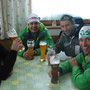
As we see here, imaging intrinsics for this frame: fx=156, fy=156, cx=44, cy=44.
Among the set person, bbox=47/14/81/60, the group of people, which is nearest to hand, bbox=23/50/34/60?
the group of people

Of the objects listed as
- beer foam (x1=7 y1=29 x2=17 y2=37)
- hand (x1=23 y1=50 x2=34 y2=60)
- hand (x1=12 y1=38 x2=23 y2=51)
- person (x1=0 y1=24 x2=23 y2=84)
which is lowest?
hand (x1=23 y1=50 x2=34 y2=60)

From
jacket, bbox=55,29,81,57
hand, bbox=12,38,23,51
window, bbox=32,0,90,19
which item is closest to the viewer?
hand, bbox=12,38,23,51

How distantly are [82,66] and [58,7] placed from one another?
6.25 ft

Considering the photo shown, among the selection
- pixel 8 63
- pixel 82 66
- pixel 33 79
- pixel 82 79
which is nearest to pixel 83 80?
pixel 82 79

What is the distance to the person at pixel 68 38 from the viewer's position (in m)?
1.77

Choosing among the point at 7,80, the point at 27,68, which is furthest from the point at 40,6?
the point at 7,80

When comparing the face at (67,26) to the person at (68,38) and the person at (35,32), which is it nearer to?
the person at (68,38)

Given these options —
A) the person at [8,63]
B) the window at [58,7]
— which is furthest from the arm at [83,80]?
the window at [58,7]

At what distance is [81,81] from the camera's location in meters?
1.02

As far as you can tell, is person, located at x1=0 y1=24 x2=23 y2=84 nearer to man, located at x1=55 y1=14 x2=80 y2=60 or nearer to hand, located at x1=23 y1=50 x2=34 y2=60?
hand, located at x1=23 y1=50 x2=34 y2=60

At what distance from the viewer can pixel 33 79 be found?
1.16m

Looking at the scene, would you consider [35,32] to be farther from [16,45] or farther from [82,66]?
[82,66]

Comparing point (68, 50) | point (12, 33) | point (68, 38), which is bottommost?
point (68, 50)

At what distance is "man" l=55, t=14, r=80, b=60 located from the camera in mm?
1770
